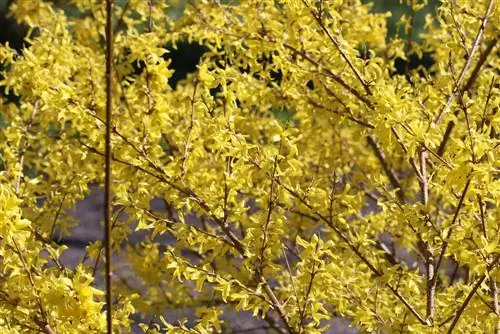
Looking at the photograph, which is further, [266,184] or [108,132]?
[266,184]

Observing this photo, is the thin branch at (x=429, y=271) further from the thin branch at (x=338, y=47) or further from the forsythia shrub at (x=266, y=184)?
Result: the thin branch at (x=338, y=47)

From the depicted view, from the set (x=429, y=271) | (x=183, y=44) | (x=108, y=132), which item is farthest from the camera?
(x=183, y=44)

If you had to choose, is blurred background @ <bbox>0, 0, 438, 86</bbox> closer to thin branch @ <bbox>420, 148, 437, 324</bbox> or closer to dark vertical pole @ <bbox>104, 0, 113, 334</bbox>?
thin branch @ <bbox>420, 148, 437, 324</bbox>

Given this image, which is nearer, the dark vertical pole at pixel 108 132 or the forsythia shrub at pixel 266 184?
A: the dark vertical pole at pixel 108 132

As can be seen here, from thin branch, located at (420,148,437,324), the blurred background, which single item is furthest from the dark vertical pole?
the blurred background

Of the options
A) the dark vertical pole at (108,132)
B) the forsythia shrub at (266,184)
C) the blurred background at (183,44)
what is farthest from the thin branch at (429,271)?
the blurred background at (183,44)

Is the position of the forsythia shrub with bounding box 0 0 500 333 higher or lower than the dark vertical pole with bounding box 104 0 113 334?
lower

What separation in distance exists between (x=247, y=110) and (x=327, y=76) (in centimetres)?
93

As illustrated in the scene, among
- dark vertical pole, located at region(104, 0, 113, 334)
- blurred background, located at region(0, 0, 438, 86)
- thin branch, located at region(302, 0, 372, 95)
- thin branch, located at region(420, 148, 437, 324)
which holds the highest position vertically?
dark vertical pole, located at region(104, 0, 113, 334)

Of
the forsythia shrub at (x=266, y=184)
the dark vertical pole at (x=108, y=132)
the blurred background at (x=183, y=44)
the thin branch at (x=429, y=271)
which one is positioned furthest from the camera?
the blurred background at (x=183, y=44)

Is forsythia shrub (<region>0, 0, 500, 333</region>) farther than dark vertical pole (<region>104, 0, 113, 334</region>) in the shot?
Yes

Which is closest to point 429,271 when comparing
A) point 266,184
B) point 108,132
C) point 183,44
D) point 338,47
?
point 266,184

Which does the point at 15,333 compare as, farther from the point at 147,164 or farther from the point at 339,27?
the point at 339,27

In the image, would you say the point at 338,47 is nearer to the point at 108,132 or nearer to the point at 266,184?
the point at 266,184
